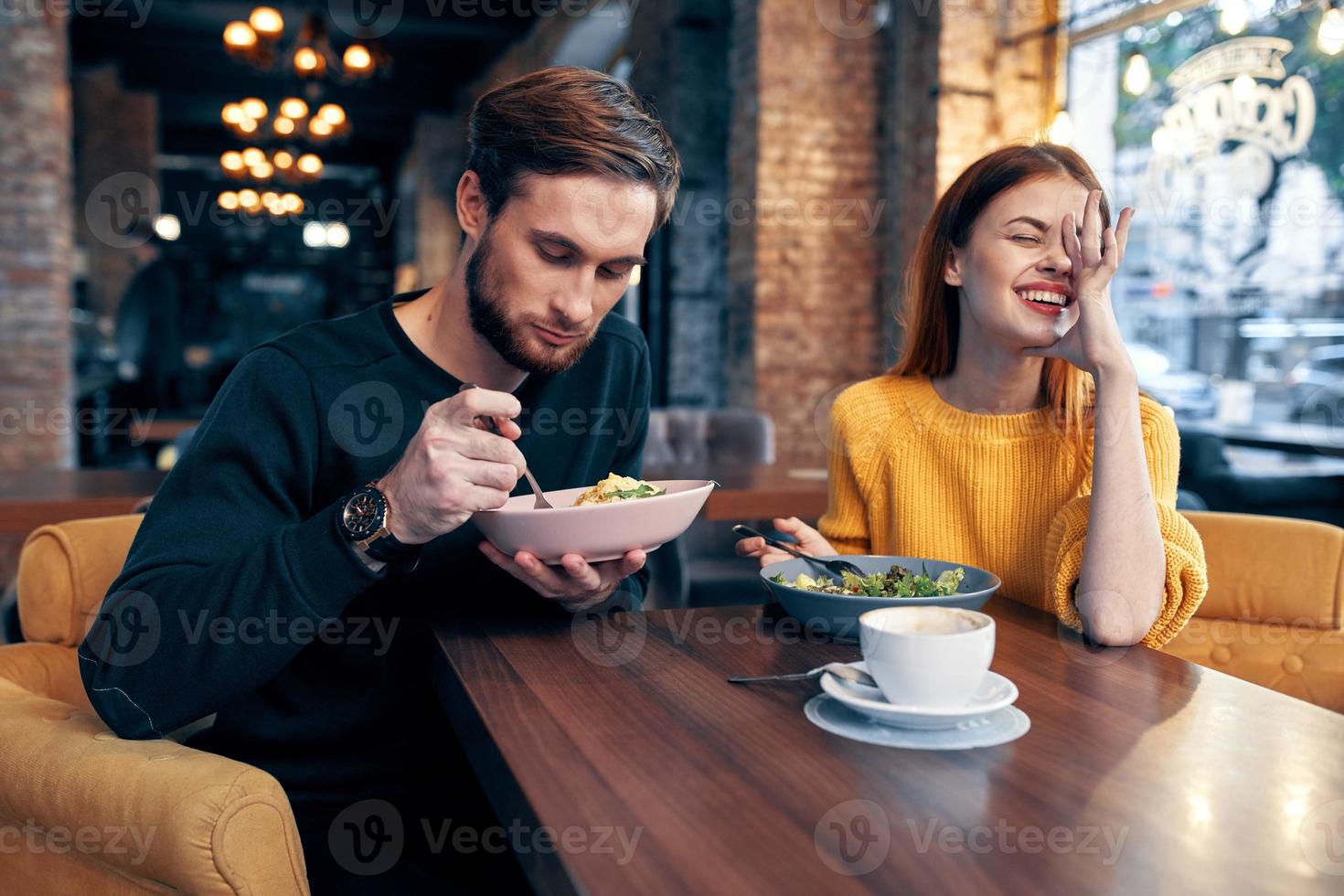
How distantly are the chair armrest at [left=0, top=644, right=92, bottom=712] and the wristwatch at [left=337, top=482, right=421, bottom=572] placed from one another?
1.93ft

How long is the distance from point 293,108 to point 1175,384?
6.52m

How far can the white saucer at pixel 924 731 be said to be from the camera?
2.94 feet

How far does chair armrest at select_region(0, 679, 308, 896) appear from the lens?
101cm

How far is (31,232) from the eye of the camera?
18.2 ft

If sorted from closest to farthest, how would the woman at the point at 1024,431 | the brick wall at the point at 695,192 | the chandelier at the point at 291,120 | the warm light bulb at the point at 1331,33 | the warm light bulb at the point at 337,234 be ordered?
the woman at the point at 1024,431
the warm light bulb at the point at 1331,33
the brick wall at the point at 695,192
the chandelier at the point at 291,120
the warm light bulb at the point at 337,234

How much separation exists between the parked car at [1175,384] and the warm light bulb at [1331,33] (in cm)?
150

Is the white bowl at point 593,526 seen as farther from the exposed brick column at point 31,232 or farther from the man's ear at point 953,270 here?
the exposed brick column at point 31,232

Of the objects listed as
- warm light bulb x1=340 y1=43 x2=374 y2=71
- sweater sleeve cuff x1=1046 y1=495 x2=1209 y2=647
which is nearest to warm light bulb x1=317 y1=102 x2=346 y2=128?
warm light bulb x1=340 y1=43 x2=374 y2=71

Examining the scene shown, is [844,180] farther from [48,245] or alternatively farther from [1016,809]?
[1016,809]

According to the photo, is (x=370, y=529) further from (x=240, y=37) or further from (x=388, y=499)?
(x=240, y=37)

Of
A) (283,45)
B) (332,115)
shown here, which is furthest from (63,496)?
(283,45)

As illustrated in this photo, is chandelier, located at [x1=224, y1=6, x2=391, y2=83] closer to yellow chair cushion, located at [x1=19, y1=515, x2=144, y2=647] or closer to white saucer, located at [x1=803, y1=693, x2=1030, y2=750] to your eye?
yellow chair cushion, located at [x1=19, y1=515, x2=144, y2=647]

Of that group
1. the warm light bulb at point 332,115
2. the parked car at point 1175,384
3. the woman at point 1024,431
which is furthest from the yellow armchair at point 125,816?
the warm light bulb at point 332,115

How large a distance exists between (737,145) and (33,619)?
475 centimetres
